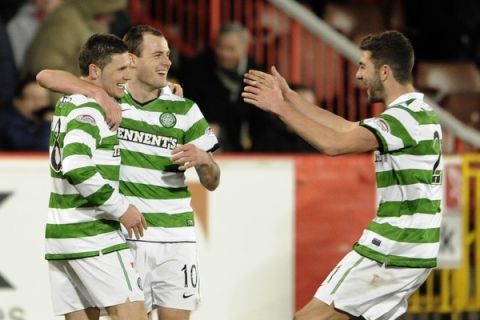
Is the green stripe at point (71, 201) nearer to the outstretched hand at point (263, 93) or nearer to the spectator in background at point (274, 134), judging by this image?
the outstretched hand at point (263, 93)

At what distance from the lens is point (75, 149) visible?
6770 mm

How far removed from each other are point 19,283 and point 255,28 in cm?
384

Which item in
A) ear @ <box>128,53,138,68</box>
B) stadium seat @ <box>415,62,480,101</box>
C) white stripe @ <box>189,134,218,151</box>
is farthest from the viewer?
stadium seat @ <box>415,62,480,101</box>

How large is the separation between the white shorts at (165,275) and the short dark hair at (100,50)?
112cm

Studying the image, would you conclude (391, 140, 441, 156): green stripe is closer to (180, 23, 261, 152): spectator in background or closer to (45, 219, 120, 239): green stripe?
(45, 219, 120, 239): green stripe

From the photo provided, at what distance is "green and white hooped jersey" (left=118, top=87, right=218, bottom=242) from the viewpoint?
24.6ft

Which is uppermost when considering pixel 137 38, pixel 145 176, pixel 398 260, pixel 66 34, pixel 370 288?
pixel 66 34

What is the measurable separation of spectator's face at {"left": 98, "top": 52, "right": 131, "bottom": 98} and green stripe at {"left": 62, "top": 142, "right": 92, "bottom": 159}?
482 mm

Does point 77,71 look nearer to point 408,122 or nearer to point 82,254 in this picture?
point 82,254

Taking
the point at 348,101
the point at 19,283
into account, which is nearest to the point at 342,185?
the point at 348,101

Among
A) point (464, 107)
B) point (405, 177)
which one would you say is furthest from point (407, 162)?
point (464, 107)

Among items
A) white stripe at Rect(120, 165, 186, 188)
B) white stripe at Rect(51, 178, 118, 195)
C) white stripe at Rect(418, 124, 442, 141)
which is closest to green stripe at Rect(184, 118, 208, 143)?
white stripe at Rect(120, 165, 186, 188)

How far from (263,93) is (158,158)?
91 centimetres

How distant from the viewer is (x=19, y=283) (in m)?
9.17
